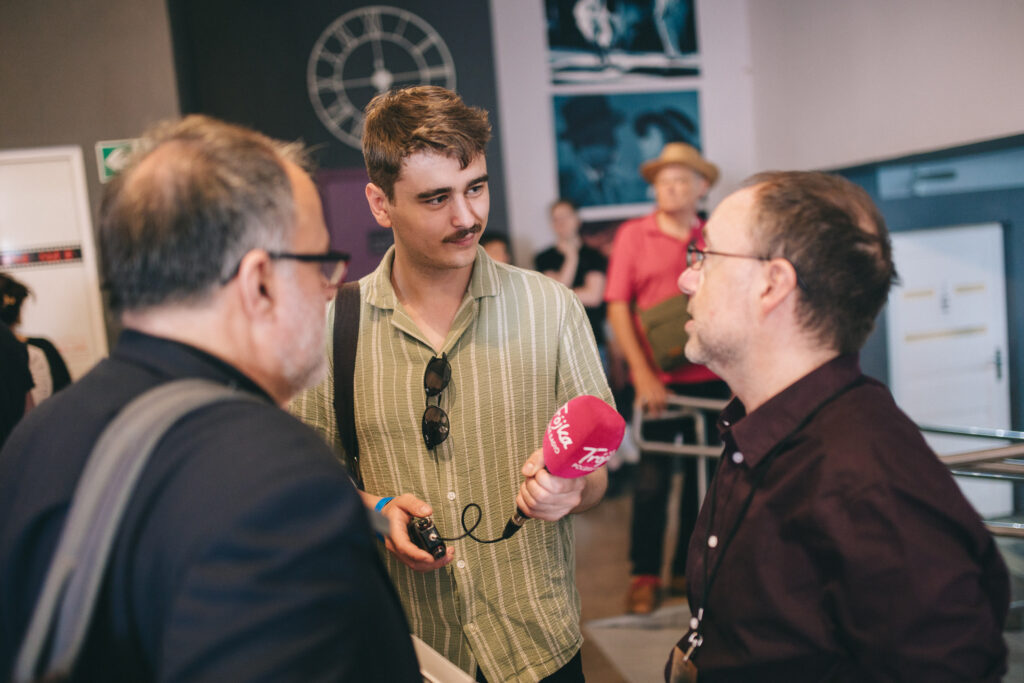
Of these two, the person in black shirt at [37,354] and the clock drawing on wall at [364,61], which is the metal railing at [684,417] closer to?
the person in black shirt at [37,354]

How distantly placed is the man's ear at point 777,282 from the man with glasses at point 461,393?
1.59ft

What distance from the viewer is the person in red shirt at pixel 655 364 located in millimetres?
3463

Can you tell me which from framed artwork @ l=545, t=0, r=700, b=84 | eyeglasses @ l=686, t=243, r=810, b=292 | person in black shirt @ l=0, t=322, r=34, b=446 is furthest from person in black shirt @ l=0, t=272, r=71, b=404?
framed artwork @ l=545, t=0, r=700, b=84

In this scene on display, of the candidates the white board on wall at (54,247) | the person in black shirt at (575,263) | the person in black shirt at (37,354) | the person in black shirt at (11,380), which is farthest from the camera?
the person in black shirt at (575,263)

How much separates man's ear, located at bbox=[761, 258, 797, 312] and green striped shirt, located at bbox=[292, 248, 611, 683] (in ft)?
1.59

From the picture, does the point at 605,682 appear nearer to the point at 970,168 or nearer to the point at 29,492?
the point at 29,492

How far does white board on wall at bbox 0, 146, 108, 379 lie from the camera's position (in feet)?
13.2

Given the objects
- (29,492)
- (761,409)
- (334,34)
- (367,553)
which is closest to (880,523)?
(761,409)

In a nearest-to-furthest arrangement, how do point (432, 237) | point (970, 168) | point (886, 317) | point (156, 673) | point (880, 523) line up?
point (156, 673), point (880, 523), point (432, 237), point (970, 168), point (886, 317)

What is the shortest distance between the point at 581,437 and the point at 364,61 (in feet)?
16.2

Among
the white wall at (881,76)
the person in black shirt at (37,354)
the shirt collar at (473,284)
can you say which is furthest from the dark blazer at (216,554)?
the white wall at (881,76)

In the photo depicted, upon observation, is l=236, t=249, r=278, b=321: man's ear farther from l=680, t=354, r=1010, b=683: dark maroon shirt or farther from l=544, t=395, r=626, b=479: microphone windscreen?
l=680, t=354, r=1010, b=683: dark maroon shirt

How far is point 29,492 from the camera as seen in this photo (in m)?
0.78

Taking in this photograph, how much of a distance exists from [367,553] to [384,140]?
3.50 feet
